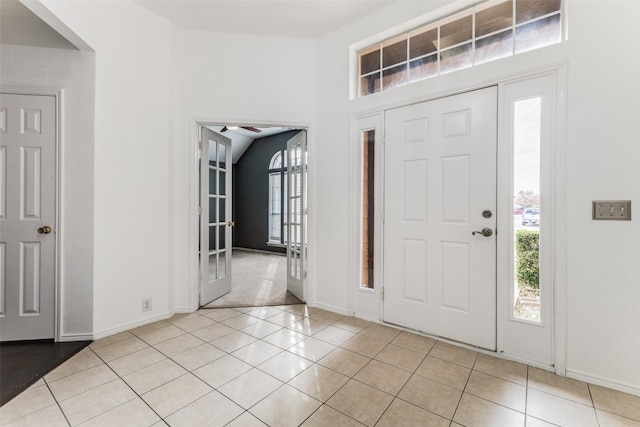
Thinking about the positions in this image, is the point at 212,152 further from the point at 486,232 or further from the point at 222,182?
the point at 486,232

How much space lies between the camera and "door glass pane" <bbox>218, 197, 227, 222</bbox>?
379 cm

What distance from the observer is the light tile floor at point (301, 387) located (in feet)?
5.12

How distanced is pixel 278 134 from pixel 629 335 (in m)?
6.89

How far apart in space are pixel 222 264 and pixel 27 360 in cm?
189

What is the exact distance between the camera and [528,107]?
210 centimetres

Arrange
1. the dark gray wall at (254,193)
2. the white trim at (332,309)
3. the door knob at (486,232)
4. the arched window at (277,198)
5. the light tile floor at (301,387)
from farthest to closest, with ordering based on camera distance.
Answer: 1. the dark gray wall at (254,193)
2. the arched window at (277,198)
3. the white trim at (332,309)
4. the door knob at (486,232)
5. the light tile floor at (301,387)

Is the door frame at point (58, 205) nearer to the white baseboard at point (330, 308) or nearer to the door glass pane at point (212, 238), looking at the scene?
the door glass pane at point (212, 238)

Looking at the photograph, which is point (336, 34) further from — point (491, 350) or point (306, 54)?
point (491, 350)

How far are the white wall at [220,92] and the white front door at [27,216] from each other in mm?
964

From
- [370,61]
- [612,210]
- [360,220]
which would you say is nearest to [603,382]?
[612,210]

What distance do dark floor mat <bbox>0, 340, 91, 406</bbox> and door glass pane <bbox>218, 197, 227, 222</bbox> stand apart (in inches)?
72.0

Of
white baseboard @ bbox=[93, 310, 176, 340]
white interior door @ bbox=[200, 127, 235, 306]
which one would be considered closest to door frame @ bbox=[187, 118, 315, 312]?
white interior door @ bbox=[200, 127, 235, 306]

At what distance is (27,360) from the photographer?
213cm

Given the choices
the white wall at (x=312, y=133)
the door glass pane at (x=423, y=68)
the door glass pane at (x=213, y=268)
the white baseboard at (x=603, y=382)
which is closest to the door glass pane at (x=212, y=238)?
the door glass pane at (x=213, y=268)
